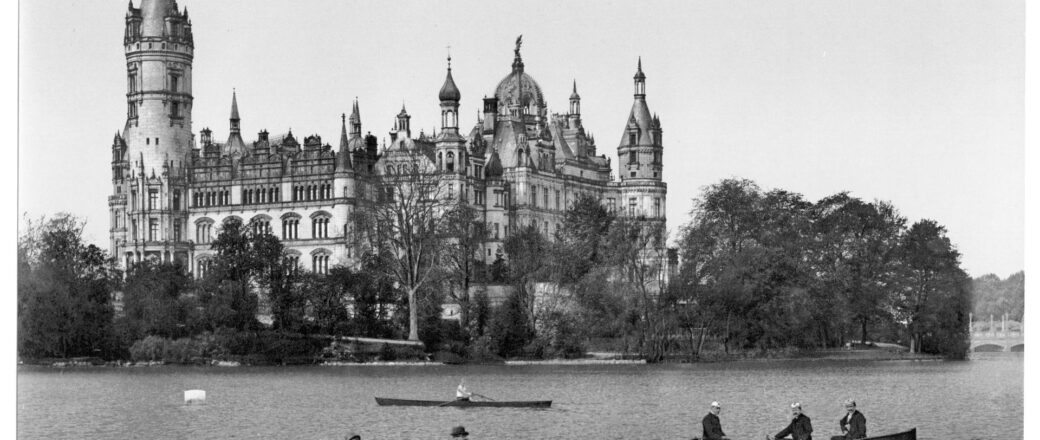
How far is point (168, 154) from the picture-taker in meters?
118

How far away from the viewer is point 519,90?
13462 cm

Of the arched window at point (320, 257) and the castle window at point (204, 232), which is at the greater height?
the castle window at point (204, 232)

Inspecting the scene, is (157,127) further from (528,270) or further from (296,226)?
(528,270)

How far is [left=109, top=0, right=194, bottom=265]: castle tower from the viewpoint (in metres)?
115

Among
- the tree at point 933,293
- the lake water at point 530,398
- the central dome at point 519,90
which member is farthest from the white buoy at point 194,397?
the central dome at point 519,90

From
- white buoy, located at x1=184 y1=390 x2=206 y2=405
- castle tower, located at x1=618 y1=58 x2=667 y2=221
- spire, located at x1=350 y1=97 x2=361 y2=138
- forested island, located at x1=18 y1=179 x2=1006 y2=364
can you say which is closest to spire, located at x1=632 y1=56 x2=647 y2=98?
castle tower, located at x1=618 y1=58 x2=667 y2=221

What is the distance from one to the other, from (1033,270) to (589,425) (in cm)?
1765

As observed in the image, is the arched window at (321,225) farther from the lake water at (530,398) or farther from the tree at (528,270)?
the lake water at (530,398)

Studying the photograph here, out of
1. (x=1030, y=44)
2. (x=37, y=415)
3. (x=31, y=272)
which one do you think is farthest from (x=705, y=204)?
(x=1030, y=44)

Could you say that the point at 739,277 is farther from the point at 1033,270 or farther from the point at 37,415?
the point at 1033,270

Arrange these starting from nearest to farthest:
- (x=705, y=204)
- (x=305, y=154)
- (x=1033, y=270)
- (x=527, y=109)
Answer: (x=1033, y=270) < (x=705, y=204) < (x=305, y=154) < (x=527, y=109)

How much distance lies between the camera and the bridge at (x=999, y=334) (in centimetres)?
8198

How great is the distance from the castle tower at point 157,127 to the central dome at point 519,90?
1014 inches

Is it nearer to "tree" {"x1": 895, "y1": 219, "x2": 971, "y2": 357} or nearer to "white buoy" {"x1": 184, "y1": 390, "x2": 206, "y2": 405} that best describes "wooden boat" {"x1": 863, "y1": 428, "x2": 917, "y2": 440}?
"white buoy" {"x1": 184, "y1": 390, "x2": 206, "y2": 405}
